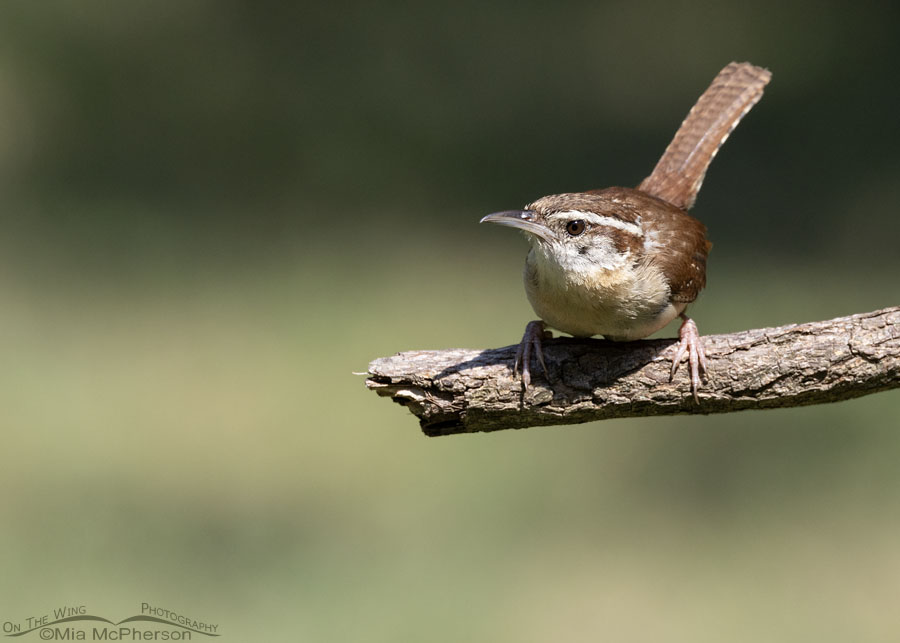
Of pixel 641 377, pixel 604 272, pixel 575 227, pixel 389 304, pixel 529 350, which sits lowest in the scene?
pixel 641 377

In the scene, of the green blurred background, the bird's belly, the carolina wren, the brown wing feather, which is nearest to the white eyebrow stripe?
the carolina wren

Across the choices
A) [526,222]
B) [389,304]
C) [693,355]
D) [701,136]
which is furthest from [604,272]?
[389,304]

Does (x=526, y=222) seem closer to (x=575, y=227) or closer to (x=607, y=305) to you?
(x=575, y=227)

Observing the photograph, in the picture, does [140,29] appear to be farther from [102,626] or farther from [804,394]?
[804,394]

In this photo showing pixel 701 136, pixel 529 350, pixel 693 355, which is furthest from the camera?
pixel 701 136

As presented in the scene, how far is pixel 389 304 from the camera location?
10.2 m

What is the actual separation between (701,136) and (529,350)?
6.07 ft

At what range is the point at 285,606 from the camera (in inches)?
253

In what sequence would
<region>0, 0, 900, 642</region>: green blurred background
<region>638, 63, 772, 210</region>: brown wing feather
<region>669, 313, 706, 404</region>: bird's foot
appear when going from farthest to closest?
<region>0, 0, 900, 642</region>: green blurred background, <region>638, 63, 772, 210</region>: brown wing feather, <region>669, 313, 706, 404</region>: bird's foot

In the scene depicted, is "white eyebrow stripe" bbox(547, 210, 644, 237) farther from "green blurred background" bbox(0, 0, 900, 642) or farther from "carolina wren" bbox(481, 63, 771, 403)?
"green blurred background" bbox(0, 0, 900, 642)

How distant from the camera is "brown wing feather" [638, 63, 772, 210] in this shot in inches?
215

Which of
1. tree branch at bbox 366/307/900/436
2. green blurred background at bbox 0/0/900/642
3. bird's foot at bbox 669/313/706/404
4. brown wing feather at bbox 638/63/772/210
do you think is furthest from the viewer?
green blurred background at bbox 0/0/900/642

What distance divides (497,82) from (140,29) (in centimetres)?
439

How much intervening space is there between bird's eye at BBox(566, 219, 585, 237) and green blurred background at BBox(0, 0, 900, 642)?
2905 mm
